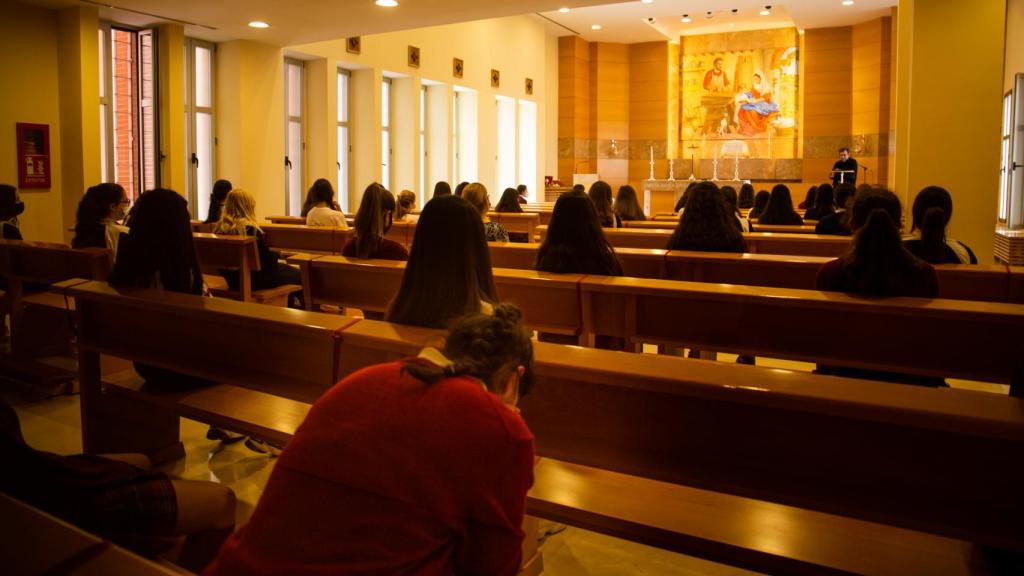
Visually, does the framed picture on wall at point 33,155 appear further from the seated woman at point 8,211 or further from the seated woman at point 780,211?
the seated woman at point 780,211

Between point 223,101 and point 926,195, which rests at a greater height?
point 223,101

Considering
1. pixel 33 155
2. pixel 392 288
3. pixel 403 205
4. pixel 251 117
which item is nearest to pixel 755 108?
pixel 251 117

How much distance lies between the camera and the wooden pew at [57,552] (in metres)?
1.08

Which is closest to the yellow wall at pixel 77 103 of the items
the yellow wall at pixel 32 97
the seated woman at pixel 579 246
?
the yellow wall at pixel 32 97

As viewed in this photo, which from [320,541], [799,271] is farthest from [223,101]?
[320,541]

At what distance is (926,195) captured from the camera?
4.36m

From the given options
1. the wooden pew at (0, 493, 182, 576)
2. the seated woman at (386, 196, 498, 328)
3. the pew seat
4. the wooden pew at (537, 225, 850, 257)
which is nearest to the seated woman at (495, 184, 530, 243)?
the wooden pew at (537, 225, 850, 257)

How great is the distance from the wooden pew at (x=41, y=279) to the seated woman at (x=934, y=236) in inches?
174

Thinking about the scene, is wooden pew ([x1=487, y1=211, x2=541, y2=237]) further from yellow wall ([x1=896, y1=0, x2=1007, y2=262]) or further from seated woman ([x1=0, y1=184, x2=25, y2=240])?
seated woman ([x1=0, y1=184, x2=25, y2=240])

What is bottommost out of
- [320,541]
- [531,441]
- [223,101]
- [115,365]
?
[115,365]

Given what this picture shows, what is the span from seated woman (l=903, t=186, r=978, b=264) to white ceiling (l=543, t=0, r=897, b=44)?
12613 millimetres

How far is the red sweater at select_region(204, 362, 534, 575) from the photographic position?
126cm

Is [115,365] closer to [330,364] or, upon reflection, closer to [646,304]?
[330,364]

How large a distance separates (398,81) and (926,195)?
11319 mm
